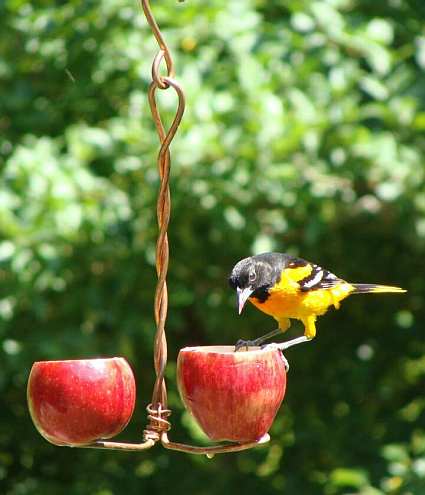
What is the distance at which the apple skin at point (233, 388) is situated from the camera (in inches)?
87.2

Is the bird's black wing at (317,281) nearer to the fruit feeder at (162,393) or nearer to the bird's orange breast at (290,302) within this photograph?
the bird's orange breast at (290,302)

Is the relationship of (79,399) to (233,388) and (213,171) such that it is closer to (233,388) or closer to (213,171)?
(233,388)

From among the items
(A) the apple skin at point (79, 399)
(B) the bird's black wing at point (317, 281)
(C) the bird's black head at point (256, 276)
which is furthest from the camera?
(B) the bird's black wing at point (317, 281)

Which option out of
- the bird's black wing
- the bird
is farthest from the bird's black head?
the bird's black wing

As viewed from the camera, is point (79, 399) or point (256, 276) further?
point (256, 276)

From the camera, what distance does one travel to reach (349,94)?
4188 millimetres

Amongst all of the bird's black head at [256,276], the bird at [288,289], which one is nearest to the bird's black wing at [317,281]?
the bird at [288,289]

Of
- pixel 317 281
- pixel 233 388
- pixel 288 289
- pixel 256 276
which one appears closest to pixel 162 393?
pixel 233 388

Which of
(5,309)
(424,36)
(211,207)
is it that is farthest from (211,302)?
(424,36)

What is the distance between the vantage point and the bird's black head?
2883mm

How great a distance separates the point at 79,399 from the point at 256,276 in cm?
92

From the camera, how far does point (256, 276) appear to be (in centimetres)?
A: 302

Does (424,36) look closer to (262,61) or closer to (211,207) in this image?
(262,61)

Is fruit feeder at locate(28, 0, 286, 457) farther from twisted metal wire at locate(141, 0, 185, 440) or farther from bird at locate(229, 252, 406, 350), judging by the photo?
bird at locate(229, 252, 406, 350)
